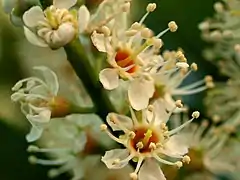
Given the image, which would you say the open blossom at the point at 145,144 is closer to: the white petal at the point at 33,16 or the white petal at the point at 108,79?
the white petal at the point at 108,79

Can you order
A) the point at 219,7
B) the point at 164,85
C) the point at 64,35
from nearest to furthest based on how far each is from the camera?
the point at 64,35
the point at 164,85
the point at 219,7

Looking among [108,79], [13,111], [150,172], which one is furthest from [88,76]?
[13,111]

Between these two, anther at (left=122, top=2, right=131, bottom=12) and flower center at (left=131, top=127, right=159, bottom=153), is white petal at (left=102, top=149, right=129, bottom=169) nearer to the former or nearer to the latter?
flower center at (left=131, top=127, right=159, bottom=153)

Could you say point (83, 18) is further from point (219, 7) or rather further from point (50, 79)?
point (219, 7)

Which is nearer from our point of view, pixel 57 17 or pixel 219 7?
pixel 57 17

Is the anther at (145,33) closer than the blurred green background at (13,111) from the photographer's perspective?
Yes

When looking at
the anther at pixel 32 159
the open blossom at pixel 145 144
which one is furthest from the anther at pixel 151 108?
the anther at pixel 32 159

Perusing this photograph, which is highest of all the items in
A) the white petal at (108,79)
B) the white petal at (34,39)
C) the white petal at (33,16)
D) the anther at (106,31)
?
the white petal at (33,16)
